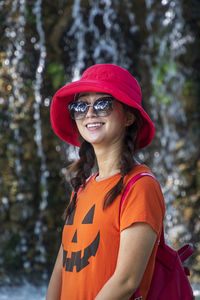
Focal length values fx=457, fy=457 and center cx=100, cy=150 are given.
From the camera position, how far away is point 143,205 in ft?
3.64

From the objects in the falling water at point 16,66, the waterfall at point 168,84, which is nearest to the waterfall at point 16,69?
the falling water at point 16,66

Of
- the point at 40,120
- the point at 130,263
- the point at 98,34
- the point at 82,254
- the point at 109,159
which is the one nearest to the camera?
the point at 130,263

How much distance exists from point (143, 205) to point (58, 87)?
3.28m

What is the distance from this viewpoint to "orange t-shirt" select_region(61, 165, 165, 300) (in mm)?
1122

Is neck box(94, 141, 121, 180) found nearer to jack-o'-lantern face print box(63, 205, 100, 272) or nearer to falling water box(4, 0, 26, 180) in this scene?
jack-o'-lantern face print box(63, 205, 100, 272)

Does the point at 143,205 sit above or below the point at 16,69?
below

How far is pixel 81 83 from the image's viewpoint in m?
1.27

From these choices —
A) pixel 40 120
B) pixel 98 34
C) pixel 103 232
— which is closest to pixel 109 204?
pixel 103 232

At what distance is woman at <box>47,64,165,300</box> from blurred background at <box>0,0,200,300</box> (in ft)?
8.67

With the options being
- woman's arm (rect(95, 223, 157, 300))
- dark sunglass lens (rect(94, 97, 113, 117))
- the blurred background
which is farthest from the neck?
the blurred background

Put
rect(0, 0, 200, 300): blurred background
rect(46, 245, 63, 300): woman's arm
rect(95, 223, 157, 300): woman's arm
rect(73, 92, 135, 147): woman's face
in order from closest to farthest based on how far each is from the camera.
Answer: rect(95, 223, 157, 300): woman's arm < rect(73, 92, 135, 147): woman's face < rect(46, 245, 63, 300): woman's arm < rect(0, 0, 200, 300): blurred background

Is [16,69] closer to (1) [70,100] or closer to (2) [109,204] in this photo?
(1) [70,100]

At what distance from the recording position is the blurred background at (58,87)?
4109mm

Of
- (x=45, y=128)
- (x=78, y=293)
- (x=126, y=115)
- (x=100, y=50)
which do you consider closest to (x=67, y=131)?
(x=126, y=115)
